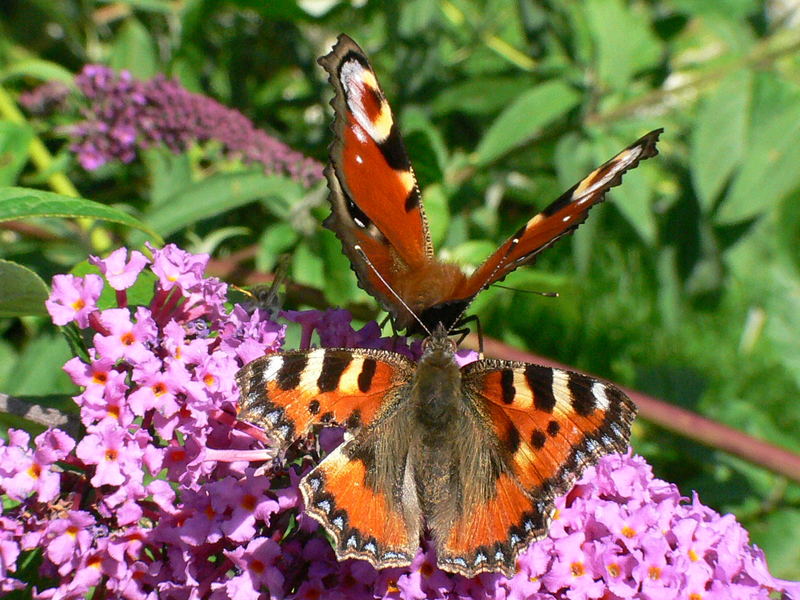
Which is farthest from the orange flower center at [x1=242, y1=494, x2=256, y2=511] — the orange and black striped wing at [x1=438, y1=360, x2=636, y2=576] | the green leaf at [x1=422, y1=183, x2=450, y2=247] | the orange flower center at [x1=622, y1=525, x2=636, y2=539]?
the green leaf at [x1=422, y1=183, x2=450, y2=247]

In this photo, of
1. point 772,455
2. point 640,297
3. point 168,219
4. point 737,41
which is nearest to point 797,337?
point 772,455

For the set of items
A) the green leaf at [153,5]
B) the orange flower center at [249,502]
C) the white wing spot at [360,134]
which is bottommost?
the orange flower center at [249,502]

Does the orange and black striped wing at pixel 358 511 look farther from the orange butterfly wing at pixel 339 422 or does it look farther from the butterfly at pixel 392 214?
the butterfly at pixel 392 214

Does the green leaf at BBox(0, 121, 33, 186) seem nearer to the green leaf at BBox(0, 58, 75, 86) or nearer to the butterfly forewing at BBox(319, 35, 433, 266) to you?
the green leaf at BBox(0, 58, 75, 86)

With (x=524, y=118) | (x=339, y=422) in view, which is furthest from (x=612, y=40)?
(x=339, y=422)

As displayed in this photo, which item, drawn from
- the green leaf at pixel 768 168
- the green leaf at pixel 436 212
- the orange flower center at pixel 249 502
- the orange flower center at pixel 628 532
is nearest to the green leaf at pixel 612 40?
the green leaf at pixel 768 168

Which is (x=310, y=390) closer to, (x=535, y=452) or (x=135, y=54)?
(x=535, y=452)
